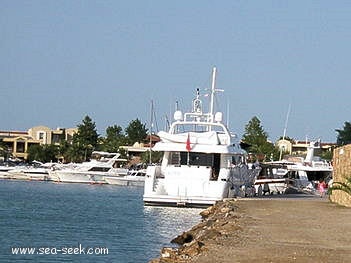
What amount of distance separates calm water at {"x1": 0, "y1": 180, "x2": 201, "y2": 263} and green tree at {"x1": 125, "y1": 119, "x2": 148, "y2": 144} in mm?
109648

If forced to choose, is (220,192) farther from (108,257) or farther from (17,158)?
(17,158)

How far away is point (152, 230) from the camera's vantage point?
33.8m

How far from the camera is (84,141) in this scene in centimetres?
14138

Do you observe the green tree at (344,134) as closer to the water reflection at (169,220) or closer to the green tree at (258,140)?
the green tree at (258,140)

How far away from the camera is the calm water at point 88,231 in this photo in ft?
80.4

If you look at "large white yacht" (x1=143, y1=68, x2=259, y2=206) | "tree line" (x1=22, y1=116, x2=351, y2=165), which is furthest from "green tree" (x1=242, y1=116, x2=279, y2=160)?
"large white yacht" (x1=143, y1=68, x2=259, y2=206)

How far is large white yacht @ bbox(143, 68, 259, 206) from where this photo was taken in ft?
151

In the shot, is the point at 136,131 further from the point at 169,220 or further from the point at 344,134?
the point at 169,220

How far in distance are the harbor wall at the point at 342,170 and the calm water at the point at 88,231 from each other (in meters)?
5.82

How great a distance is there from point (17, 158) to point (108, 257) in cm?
13714

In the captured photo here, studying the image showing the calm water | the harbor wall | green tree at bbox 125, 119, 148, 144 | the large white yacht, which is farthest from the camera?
green tree at bbox 125, 119, 148, 144

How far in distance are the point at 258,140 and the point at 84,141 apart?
3114 cm

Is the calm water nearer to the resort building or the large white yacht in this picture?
the large white yacht

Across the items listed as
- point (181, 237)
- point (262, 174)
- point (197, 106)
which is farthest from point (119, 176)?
point (181, 237)
